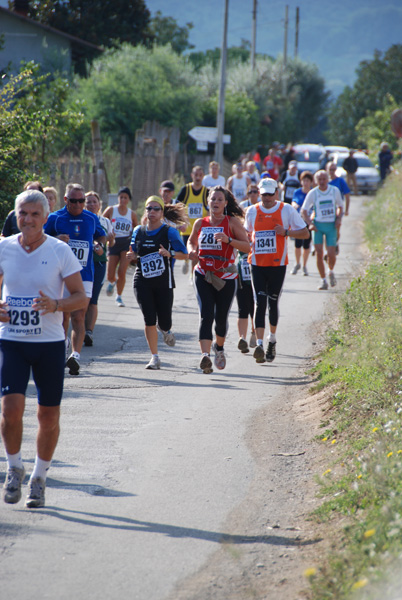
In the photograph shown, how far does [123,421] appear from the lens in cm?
812

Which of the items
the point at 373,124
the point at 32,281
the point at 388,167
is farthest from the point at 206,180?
the point at 373,124

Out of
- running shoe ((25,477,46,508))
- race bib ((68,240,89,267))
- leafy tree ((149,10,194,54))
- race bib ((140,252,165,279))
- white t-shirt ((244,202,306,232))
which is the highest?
leafy tree ((149,10,194,54))

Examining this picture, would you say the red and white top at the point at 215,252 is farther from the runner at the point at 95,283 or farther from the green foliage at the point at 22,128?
the green foliage at the point at 22,128

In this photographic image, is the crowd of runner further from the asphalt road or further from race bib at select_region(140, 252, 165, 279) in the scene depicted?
the asphalt road

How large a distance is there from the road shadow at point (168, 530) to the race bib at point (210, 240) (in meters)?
4.76

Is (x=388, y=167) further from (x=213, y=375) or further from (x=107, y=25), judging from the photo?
(x=213, y=375)

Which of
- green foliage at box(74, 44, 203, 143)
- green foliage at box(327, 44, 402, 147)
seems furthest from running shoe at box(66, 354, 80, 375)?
green foliage at box(327, 44, 402, 147)

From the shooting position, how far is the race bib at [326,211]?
53.5ft

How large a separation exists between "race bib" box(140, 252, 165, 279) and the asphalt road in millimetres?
1134

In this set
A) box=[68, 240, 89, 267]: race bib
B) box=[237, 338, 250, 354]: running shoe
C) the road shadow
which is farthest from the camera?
box=[237, 338, 250, 354]: running shoe

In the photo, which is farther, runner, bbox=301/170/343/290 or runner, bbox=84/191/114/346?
runner, bbox=301/170/343/290

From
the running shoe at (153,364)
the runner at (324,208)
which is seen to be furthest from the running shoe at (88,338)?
A: the runner at (324,208)

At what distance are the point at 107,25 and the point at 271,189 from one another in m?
46.8

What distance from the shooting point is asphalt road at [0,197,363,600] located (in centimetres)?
486
